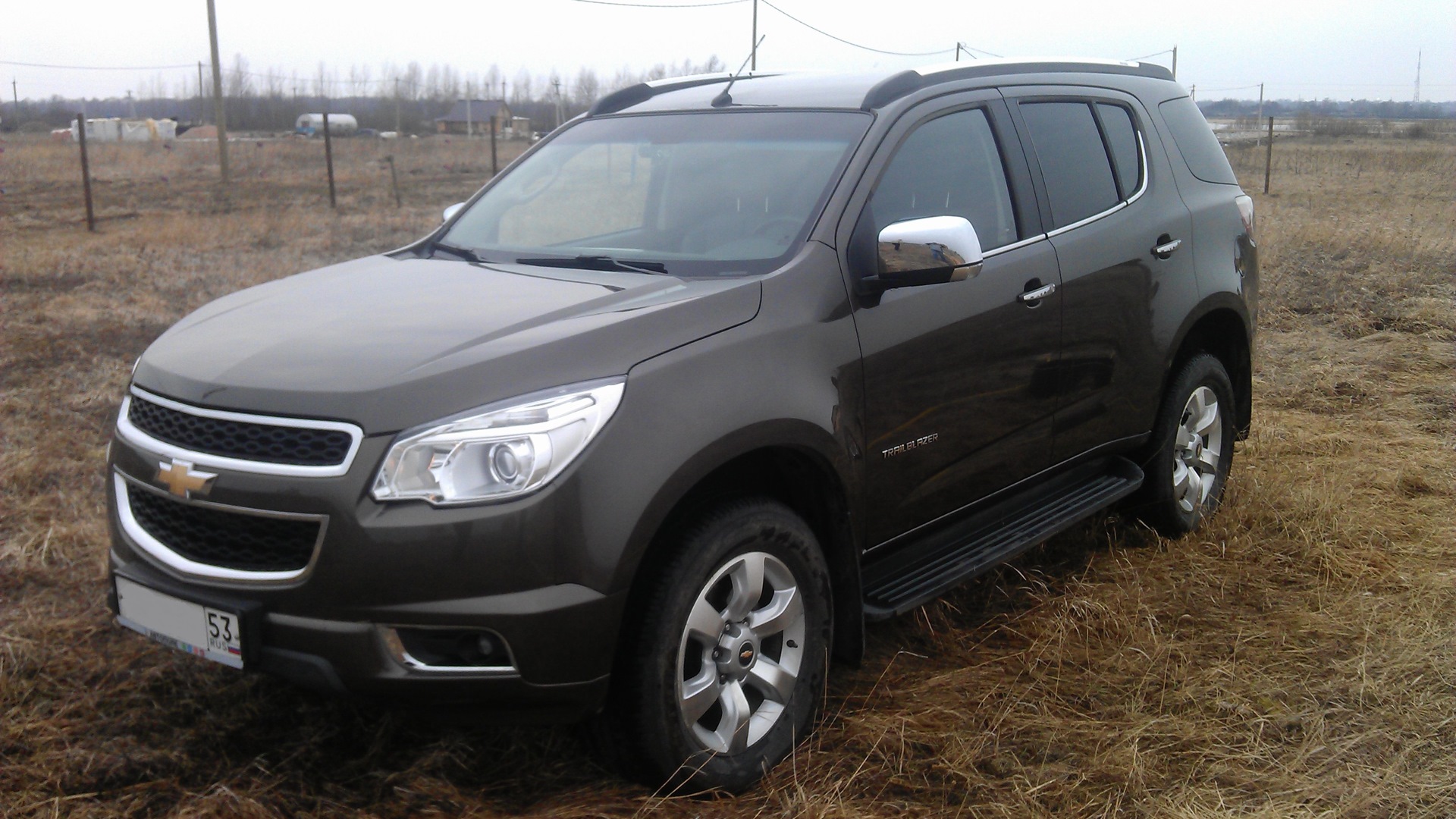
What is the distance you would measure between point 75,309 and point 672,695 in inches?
332

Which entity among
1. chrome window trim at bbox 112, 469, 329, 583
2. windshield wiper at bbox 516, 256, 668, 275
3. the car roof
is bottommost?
chrome window trim at bbox 112, 469, 329, 583

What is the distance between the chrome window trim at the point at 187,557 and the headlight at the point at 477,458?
0.18 metres

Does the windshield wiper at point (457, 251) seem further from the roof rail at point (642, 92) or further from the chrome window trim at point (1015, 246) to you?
the chrome window trim at point (1015, 246)

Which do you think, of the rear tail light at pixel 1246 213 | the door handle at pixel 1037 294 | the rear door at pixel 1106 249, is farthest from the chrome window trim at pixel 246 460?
the rear tail light at pixel 1246 213

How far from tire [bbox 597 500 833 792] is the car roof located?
1387 mm

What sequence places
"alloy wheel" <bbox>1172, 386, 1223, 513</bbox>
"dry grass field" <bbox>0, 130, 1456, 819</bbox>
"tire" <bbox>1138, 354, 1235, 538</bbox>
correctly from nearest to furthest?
"dry grass field" <bbox>0, 130, 1456, 819</bbox>, "tire" <bbox>1138, 354, 1235, 538</bbox>, "alloy wheel" <bbox>1172, 386, 1223, 513</bbox>

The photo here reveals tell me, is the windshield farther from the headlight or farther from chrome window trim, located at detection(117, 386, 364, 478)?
chrome window trim, located at detection(117, 386, 364, 478)

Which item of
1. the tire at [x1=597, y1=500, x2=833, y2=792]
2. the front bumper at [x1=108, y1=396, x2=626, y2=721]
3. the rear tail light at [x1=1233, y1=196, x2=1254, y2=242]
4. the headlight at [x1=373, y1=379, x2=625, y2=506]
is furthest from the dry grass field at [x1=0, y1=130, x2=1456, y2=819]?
the rear tail light at [x1=1233, y1=196, x2=1254, y2=242]

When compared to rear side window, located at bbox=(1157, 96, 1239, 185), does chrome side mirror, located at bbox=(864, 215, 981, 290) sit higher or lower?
lower

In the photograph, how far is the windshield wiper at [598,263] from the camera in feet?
10.6

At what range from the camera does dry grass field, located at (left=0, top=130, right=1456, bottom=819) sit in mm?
2805

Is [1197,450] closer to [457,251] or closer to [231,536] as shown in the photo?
[457,251]

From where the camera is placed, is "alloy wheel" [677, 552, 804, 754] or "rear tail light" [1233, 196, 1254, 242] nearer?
"alloy wheel" [677, 552, 804, 754]

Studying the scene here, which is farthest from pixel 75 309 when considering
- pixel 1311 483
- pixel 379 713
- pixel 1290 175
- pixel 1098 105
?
pixel 1290 175
